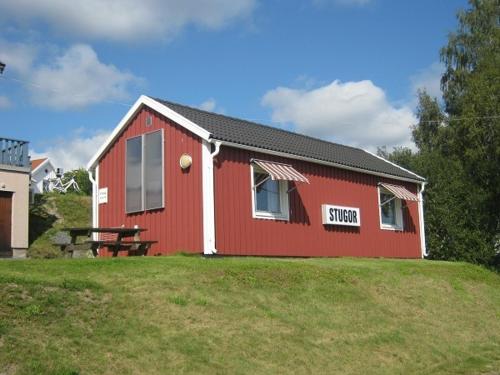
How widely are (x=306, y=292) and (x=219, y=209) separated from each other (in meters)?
4.53

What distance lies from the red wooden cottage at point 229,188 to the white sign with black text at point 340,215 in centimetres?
3

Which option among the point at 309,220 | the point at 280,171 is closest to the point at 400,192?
the point at 309,220

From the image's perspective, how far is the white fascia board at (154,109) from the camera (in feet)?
55.0

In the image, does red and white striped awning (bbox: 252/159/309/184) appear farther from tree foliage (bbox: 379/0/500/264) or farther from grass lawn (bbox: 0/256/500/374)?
tree foliage (bbox: 379/0/500/264)

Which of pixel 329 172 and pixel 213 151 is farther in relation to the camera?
pixel 329 172

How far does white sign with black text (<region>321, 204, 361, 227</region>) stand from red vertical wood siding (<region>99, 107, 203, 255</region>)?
4788mm

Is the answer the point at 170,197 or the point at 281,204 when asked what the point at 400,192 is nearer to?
the point at 281,204

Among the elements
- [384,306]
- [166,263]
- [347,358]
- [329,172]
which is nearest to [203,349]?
[347,358]

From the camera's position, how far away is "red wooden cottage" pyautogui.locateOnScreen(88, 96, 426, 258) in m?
16.8

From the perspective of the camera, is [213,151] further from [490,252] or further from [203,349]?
[490,252]

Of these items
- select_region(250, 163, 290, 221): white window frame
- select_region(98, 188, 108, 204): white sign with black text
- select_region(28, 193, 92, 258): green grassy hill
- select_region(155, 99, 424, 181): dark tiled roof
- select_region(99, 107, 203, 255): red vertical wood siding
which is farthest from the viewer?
select_region(28, 193, 92, 258): green grassy hill

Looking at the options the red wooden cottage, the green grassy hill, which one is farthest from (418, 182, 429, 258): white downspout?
the green grassy hill

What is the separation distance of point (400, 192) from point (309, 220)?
17.1ft

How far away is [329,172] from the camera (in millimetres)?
20453
